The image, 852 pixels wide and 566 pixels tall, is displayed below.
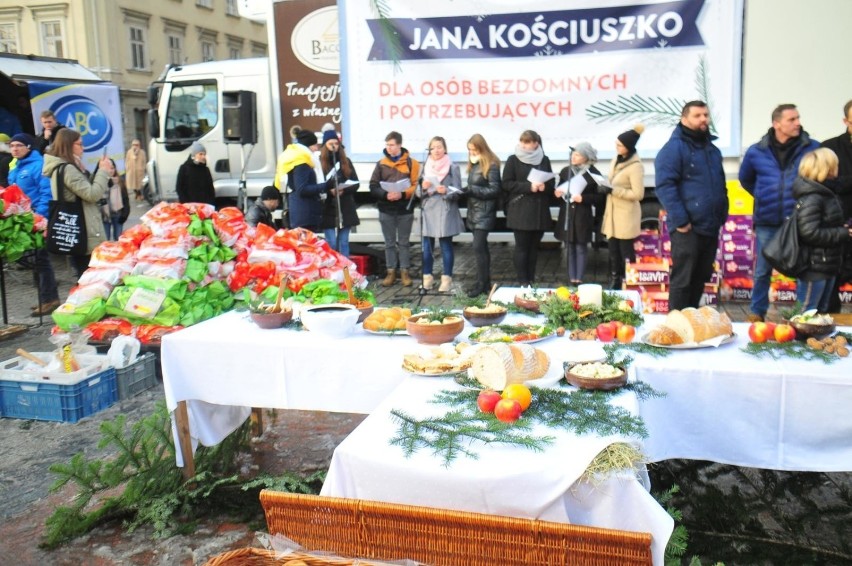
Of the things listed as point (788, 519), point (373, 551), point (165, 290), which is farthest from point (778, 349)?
point (165, 290)

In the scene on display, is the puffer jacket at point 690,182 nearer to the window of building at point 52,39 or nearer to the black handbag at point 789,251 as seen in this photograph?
the black handbag at point 789,251

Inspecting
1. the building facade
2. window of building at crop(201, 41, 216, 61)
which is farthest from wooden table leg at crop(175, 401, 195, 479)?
window of building at crop(201, 41, 216, 61)

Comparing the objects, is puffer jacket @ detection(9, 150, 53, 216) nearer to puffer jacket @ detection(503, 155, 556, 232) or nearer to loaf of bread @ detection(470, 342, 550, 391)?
puffer jacket @ detection(503, 155, 556, 232)

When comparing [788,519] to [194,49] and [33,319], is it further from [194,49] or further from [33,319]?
[194,49]

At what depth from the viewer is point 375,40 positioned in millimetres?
9148

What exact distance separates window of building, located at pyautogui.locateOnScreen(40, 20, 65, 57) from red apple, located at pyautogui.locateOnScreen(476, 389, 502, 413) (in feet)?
99.2

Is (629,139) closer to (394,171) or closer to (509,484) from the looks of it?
(394,171)

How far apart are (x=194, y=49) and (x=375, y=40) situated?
27.2 m

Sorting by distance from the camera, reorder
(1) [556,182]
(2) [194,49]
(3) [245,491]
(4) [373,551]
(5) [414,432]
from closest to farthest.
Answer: (4) [373,551], (5) [414,432], (3) [245,491], (1) [556,182], (2) [194,49]

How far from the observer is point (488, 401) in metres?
2.43

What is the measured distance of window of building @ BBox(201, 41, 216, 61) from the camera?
113 feet

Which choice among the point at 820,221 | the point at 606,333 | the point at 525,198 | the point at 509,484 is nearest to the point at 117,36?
the point at 525,198

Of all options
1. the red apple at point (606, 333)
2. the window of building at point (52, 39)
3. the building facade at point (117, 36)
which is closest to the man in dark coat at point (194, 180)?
the red apple at point (606, 333)

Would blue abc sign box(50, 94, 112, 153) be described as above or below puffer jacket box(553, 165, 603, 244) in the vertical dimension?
above
